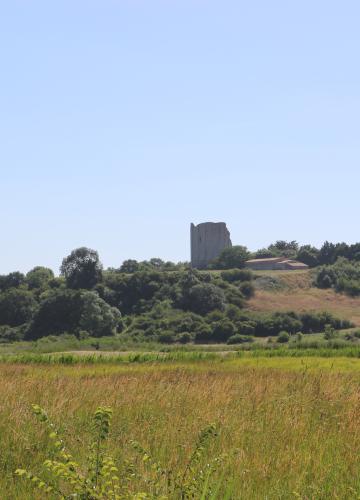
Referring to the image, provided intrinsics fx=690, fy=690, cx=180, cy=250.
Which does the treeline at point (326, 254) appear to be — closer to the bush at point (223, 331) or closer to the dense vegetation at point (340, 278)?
the dense vegetation at point (340, 278)

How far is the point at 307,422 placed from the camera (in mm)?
7805

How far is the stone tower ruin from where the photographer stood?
381ft

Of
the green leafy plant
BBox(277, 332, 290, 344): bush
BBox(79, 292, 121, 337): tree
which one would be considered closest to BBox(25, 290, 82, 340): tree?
BBox(79, 292, 121, 337): tree

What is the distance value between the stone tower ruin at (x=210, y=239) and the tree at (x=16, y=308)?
129ft

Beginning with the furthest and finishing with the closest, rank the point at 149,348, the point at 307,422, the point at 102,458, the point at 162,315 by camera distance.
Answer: the point at 162,315 < the point at 149,348 < the point at 307,422 < the point at 102,458

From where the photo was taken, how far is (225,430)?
23.8ft

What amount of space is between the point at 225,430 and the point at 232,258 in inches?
3818

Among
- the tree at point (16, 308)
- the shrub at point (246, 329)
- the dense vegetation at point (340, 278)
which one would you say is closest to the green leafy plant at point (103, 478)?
the shrub at point (246, 329)

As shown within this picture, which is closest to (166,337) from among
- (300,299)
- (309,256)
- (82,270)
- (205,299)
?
(205,299)

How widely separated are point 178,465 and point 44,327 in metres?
72.4

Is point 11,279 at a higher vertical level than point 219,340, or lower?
higher

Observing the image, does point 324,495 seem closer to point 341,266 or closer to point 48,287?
point 48,287

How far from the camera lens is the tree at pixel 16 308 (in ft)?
263

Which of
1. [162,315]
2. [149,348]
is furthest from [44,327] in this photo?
[149,348]
